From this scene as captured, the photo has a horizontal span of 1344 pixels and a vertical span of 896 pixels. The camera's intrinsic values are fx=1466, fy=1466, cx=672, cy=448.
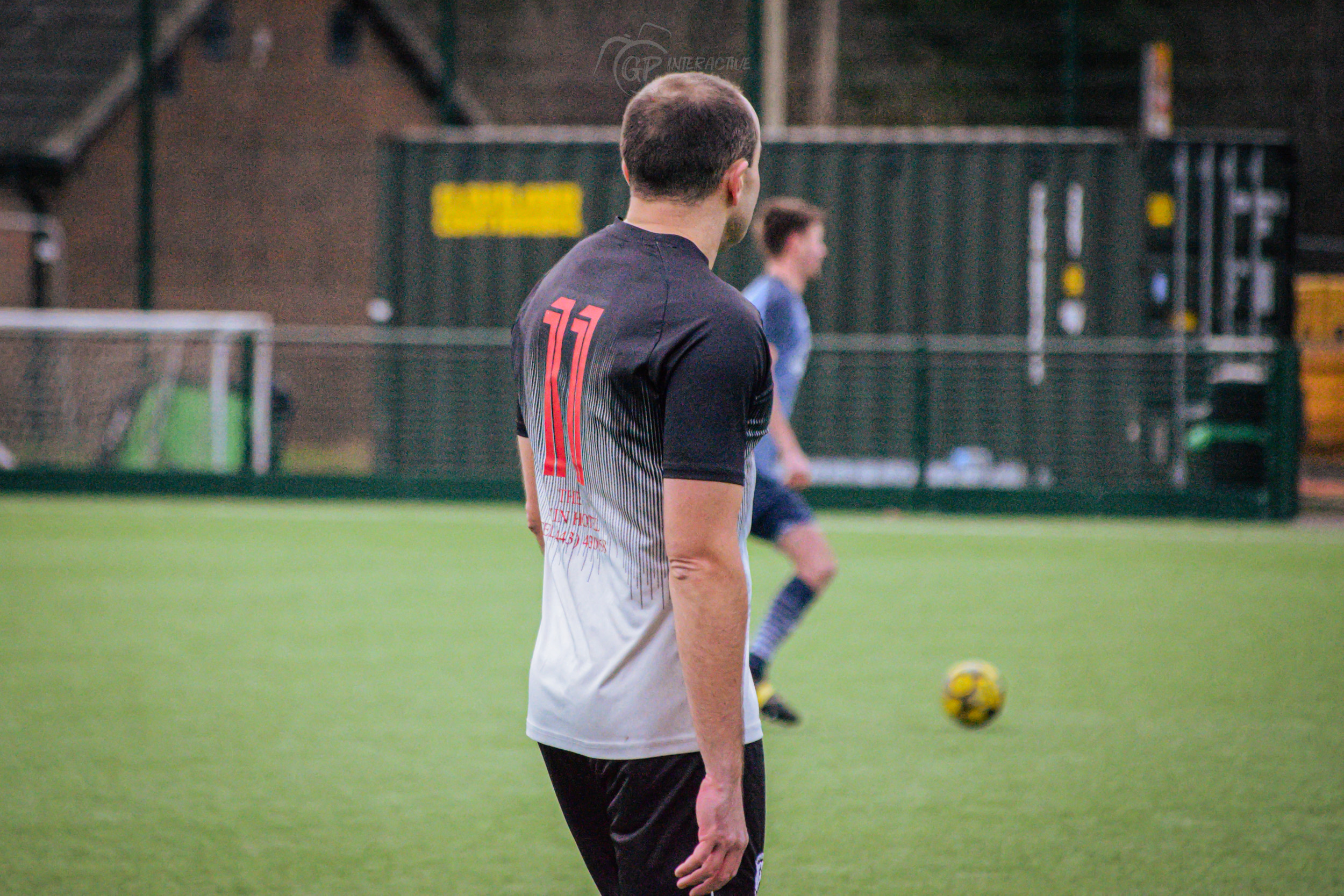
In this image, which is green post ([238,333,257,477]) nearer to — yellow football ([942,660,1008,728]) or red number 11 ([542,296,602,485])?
yellow football ([942,660,1008,728])

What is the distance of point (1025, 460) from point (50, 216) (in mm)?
18683

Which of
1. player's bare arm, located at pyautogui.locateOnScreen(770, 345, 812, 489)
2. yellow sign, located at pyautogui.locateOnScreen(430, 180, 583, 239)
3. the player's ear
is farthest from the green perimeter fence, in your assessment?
the player's ear

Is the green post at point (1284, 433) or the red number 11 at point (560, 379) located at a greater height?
the red number 11 at point (560, 379)

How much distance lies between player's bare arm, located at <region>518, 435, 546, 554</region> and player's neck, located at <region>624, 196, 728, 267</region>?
43cm

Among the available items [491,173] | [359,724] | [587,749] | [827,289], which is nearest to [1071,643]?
[359,724]

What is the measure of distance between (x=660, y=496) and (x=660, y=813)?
0.48 meters

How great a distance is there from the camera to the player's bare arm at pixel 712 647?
2.08 metres

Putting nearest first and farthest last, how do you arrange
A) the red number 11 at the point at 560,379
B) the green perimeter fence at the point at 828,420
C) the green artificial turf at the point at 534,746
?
1. the red number 11 at the point at 560,379
2. the green artificial turf at the point at 534,746
3. the green perimeter fence at the point at 828,420

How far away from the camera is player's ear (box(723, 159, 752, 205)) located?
221 cm

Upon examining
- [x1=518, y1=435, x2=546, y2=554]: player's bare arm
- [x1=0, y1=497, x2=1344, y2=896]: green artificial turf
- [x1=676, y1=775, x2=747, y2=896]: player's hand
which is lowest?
[x1=0, y1=497, x2=1344, y2=896]: green artificial turf

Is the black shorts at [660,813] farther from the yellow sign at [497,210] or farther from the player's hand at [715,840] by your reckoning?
the yellow sign at [497,210]

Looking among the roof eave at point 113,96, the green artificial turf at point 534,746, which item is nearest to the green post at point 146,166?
the green artificial turf at point 534,746

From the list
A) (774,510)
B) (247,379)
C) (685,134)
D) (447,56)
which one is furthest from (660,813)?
(447,56)

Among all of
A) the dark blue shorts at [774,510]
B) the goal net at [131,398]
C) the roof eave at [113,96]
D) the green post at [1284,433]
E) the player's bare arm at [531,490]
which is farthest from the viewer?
the roof eave at [113,96]
